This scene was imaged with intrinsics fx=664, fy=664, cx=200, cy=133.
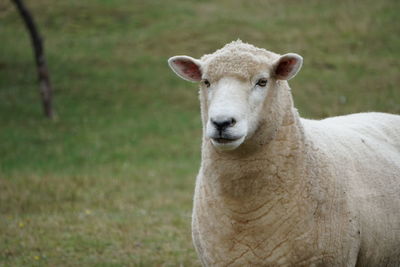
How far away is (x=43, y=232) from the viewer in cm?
931

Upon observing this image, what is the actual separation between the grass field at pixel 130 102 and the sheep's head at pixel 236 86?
11.1 ft

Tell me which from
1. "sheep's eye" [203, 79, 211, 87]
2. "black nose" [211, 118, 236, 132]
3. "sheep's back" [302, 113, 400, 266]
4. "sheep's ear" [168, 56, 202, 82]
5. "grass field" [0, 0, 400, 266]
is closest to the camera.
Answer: "black nose" [211, 118, 236, 132]

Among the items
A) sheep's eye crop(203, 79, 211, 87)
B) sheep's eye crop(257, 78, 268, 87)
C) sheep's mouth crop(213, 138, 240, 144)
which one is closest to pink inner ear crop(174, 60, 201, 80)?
sheep's eye crop(203, 79, 211, 87)

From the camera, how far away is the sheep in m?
4.82

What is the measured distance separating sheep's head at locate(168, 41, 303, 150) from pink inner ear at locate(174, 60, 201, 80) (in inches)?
2.1

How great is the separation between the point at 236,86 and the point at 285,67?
495 mm

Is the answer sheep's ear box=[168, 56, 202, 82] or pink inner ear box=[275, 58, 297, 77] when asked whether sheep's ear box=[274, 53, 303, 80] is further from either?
sheep's ear box=[168, 56, 202, 82]

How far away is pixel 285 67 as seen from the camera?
16.6 ft

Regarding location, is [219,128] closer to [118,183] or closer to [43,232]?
[43,232]

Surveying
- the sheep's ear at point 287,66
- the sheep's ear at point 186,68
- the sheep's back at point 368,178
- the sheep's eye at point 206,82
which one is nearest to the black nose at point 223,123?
the sheep's eye at point 206,82

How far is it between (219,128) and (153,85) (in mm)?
18398

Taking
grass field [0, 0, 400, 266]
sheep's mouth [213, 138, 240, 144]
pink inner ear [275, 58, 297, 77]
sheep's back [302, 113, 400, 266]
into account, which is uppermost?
pink inner ear [275, 58, 297, 77]

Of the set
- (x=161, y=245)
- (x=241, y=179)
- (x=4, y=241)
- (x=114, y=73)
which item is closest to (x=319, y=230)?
(x=241, y=179)

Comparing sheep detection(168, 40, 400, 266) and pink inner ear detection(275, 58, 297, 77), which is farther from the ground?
pink inner ear detection(275, 58, 297, 77)
